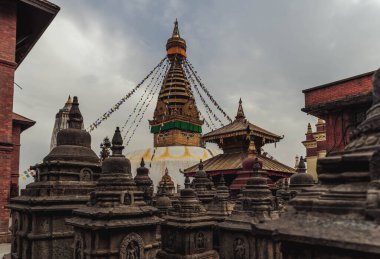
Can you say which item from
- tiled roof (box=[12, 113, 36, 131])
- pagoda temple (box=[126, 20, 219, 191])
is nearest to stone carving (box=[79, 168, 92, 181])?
tiled roof (box=[12, 113, 36, 131])

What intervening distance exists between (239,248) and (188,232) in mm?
2029

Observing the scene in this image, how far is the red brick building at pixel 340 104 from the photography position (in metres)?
13.8

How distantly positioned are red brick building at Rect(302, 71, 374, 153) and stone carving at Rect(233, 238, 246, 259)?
6692mm

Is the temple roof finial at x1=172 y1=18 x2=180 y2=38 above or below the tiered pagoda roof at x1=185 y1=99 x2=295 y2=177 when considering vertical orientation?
above

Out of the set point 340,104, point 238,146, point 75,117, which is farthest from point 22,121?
point 340,104

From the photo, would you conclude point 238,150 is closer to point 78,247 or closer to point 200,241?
point 200,241

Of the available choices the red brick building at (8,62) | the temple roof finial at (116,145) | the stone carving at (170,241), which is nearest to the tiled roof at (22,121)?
the red brick building at (8,62)

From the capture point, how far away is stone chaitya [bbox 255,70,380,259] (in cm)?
288

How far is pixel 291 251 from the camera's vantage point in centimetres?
338

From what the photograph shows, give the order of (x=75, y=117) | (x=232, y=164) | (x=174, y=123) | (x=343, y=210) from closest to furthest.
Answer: (x=343, y=210) → (x=75, y=117) → (x=232, y=164) → (x=174, y=123)

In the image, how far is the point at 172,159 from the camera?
32688 millimetres

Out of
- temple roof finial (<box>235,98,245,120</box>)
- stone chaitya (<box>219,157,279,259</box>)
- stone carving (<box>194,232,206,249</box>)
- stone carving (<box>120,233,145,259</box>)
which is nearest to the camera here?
stone carving (<box>120,233,145,259</box>)

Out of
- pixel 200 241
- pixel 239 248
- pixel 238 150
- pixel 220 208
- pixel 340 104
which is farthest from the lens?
pixel 238 150

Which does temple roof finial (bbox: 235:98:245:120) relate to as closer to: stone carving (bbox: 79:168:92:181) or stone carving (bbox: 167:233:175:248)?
stone carving (bbox: 167:233:175:248)
